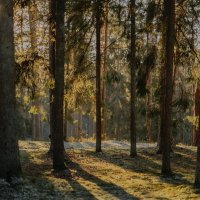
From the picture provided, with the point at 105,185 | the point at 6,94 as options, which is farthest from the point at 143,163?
the point at 6,94

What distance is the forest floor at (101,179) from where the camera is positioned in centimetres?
1000

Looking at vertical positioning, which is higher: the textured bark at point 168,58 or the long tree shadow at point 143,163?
the textured bark at point 168,58

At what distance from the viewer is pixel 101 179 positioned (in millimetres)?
12328

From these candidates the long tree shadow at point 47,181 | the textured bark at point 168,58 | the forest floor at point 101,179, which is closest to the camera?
the forest floor at point 101,179

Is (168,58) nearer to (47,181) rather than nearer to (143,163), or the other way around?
(47,181)

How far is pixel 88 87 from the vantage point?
16.8 m

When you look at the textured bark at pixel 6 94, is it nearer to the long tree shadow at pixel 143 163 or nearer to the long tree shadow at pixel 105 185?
the long tree shadow at pixel 105 185

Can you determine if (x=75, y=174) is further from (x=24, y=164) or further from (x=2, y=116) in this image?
(x=2, y=116)

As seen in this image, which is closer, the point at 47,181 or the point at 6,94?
the point at 6,94

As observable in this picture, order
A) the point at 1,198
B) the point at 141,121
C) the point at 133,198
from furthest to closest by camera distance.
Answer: the point at 141,121
the point at 133,198
the point at 1,198

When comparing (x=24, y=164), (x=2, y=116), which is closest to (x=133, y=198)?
(x=2, y=116)

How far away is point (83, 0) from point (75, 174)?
19.4ft

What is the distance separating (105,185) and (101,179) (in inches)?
36.2

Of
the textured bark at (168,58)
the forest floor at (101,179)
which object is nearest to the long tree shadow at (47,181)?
the forest floor at (101,179)
